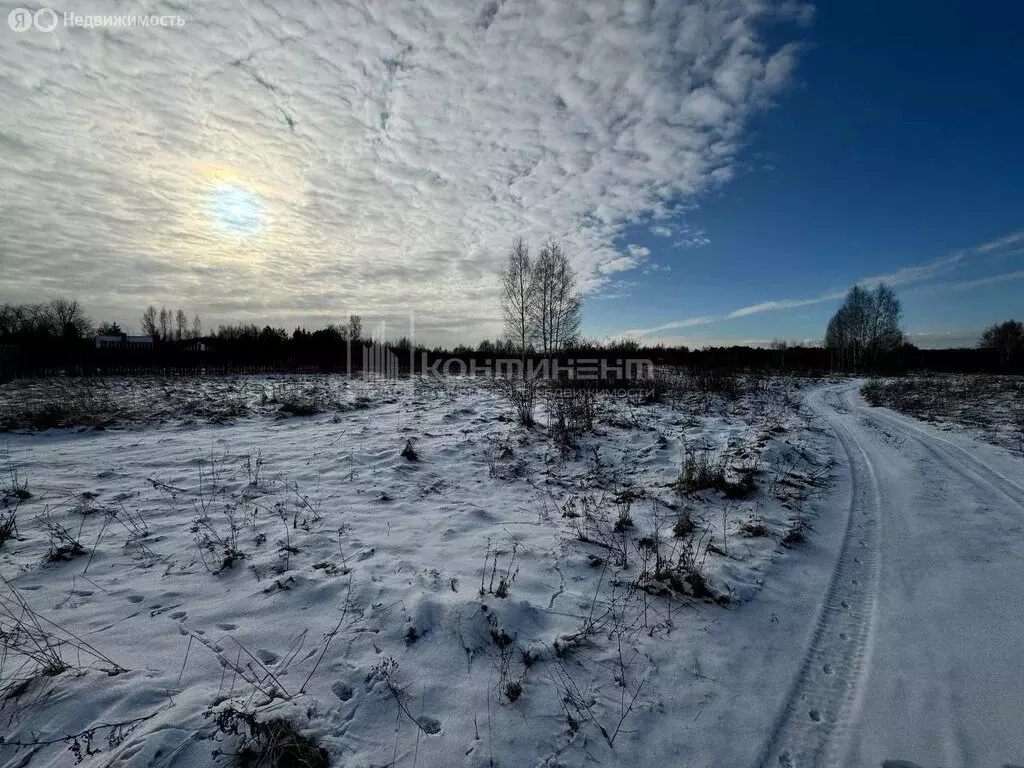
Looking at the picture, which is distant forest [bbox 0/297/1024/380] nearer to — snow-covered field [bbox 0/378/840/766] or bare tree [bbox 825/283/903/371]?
bare tree [bbox 825/283/903/371]

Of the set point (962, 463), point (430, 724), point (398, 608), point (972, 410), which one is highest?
point (972, 410)

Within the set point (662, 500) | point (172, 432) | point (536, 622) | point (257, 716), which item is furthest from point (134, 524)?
point (662, 500)

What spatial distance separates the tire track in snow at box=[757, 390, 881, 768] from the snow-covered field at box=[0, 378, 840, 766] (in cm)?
13

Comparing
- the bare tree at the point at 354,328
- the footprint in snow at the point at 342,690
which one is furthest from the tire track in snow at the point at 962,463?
the bare tree at the point at 354,328

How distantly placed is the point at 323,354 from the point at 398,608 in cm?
3976

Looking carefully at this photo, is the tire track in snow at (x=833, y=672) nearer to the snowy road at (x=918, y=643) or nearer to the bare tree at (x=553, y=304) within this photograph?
the snowy road at (x=918, y=643)

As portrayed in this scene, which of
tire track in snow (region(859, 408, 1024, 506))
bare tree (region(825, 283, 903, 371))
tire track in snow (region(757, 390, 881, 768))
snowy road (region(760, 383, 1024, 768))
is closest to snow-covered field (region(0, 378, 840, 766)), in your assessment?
tire track in snow (region(757, 390, 881, 768))

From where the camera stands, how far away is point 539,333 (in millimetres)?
27531

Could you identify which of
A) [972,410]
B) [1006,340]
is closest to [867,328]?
[1006,340]

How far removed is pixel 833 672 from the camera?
3076 millimetres

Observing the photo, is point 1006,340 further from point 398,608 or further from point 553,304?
point 398,608

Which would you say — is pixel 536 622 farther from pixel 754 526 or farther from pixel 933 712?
pixel 754 526

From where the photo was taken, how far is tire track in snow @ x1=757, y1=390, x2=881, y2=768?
2.51 metres

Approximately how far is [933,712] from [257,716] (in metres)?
4.22
